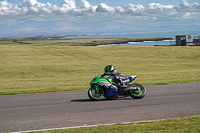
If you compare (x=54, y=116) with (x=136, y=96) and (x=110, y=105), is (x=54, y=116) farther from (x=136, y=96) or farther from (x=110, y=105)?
(x=136, y=96)

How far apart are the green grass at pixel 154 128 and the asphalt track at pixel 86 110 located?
0.82 metres

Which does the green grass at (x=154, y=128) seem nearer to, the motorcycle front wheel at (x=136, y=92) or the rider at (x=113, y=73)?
the motorcycle front wheel at (x=136, y=92)

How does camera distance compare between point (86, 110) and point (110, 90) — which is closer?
point (86, 110)

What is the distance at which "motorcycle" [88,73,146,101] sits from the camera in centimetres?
1303

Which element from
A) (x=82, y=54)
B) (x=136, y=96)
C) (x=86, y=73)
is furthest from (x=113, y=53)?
(x=136, y=96)

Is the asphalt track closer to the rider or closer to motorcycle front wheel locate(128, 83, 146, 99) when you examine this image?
motorcycle front wheel locate(128, 83, 146, 99)

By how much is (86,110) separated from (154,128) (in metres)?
3.76

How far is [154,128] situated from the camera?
7629 millimetres

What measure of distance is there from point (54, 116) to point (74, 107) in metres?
1.66

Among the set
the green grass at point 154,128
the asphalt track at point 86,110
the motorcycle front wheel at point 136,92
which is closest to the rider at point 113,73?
the motorcycle front wheel at point 136,92

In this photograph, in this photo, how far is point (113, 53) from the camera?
5447 centimetres

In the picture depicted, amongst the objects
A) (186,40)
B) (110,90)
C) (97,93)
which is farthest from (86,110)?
(186,40)

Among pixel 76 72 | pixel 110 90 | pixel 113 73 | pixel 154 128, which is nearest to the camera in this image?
pixel 154 128

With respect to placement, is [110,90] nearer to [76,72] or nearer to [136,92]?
[136,92]
